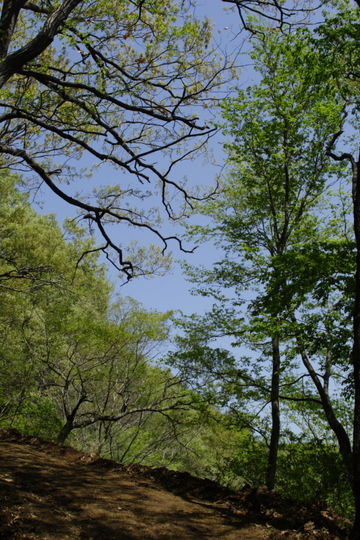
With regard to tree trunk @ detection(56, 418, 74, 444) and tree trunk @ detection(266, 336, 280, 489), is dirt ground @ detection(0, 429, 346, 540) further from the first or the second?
tree trunk @ detection(266, 336, 280, 489)

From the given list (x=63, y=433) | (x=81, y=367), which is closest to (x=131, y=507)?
(x=63, y=433)

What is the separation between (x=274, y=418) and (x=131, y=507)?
6.57m

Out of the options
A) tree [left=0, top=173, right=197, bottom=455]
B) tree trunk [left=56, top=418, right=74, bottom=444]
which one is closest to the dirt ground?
tree trunk [left=56, top=418, right=74, bottom=444]

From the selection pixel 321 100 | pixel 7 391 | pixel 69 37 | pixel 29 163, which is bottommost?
pixel 7 391

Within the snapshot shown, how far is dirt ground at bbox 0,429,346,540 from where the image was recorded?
2961 mm

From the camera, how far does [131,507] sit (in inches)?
145

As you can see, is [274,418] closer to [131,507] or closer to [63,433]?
[63,433]

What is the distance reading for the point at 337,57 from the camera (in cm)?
711

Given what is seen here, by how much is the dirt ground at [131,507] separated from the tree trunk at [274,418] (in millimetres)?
4498

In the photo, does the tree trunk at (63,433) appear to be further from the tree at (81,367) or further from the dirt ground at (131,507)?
the dirt ground at (131,507)

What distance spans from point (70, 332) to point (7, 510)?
7694 mm

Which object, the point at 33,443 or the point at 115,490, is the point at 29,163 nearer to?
Result: the point at 115,490

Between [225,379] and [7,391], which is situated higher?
[225,379]

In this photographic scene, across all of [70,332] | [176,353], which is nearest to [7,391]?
[70,332]
